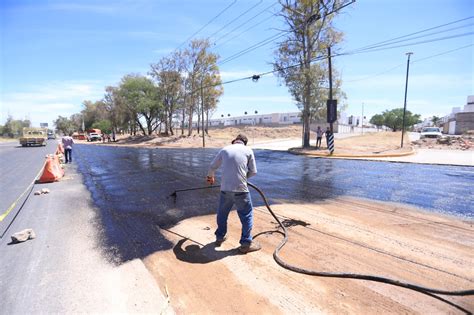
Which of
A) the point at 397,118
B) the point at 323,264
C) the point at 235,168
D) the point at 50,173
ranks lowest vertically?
the point at 323,264

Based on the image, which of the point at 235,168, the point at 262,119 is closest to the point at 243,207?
the point at 235,168

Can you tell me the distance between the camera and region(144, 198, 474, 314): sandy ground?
3.04 m

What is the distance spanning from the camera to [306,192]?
8414mm

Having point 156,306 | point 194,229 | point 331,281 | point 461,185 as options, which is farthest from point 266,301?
point 461,185

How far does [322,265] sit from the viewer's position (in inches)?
151

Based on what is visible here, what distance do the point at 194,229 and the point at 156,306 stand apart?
7.48 ft

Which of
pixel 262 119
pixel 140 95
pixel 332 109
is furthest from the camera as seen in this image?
Answer: pixel 262 119

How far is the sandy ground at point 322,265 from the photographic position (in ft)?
9.96

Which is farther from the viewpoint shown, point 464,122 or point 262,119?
point 262,119

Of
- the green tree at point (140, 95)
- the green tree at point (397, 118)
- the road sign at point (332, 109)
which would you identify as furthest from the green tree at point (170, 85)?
the green tree at point (397, 118)

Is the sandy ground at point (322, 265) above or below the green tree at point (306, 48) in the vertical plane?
below

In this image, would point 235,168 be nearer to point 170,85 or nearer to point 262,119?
point 170,85

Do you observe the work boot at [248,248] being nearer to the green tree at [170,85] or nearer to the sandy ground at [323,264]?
the sandy ground at [323,264]

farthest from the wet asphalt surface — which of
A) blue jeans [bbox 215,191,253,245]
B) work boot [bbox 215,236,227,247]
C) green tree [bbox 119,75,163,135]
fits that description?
green tree [bbox 119,75,163,135]
